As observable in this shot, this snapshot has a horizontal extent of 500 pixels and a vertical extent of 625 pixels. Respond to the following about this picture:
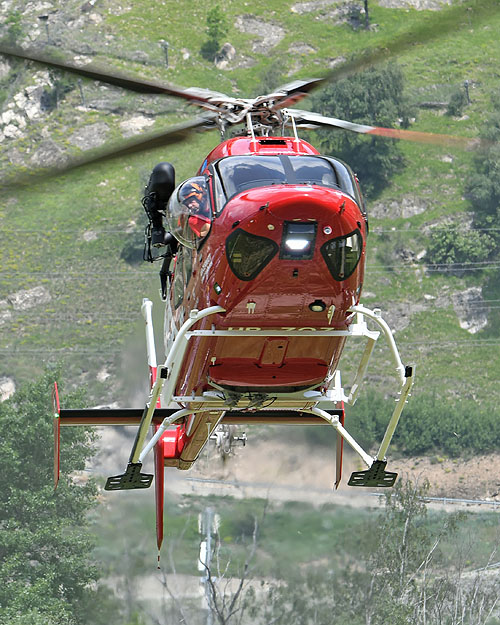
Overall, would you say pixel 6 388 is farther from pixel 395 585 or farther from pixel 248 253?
pixel 248 253

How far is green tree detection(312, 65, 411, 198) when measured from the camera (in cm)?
6275

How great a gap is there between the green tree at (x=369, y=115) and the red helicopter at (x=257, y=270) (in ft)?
161

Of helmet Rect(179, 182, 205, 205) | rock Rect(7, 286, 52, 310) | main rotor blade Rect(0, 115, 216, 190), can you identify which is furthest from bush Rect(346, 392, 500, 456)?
helmet Rect(179, 182, 205, 205)

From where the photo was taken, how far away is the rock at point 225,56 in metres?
72.5

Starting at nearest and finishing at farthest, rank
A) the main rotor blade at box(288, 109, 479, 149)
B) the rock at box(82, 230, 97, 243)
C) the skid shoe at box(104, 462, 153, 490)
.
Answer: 1. the main rotor blade at box(288, 109, 479, 149)
2. the skid shoe at box(104, 462, 153, 490)
3. the rock at box(82, 230, 97, 243)

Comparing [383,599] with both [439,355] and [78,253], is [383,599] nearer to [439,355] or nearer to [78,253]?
[439,355]

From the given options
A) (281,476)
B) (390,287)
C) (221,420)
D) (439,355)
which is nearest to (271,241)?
(221,420)

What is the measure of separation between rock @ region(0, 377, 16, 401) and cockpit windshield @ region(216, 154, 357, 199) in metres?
40.7

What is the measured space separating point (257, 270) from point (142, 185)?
51818mm

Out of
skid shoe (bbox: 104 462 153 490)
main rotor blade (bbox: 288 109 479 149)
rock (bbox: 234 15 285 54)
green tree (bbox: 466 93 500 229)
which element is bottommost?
green tree (bbox: 466 93 500 229)

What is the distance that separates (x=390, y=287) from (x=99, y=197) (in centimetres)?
1666

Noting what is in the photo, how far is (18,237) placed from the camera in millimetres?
58000

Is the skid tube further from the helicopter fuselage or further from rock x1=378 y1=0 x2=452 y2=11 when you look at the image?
rock x1=378 y1=0 x2=452 y2=11

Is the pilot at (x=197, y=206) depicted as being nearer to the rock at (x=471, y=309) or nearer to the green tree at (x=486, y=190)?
the rock at (x=471, y=309)
